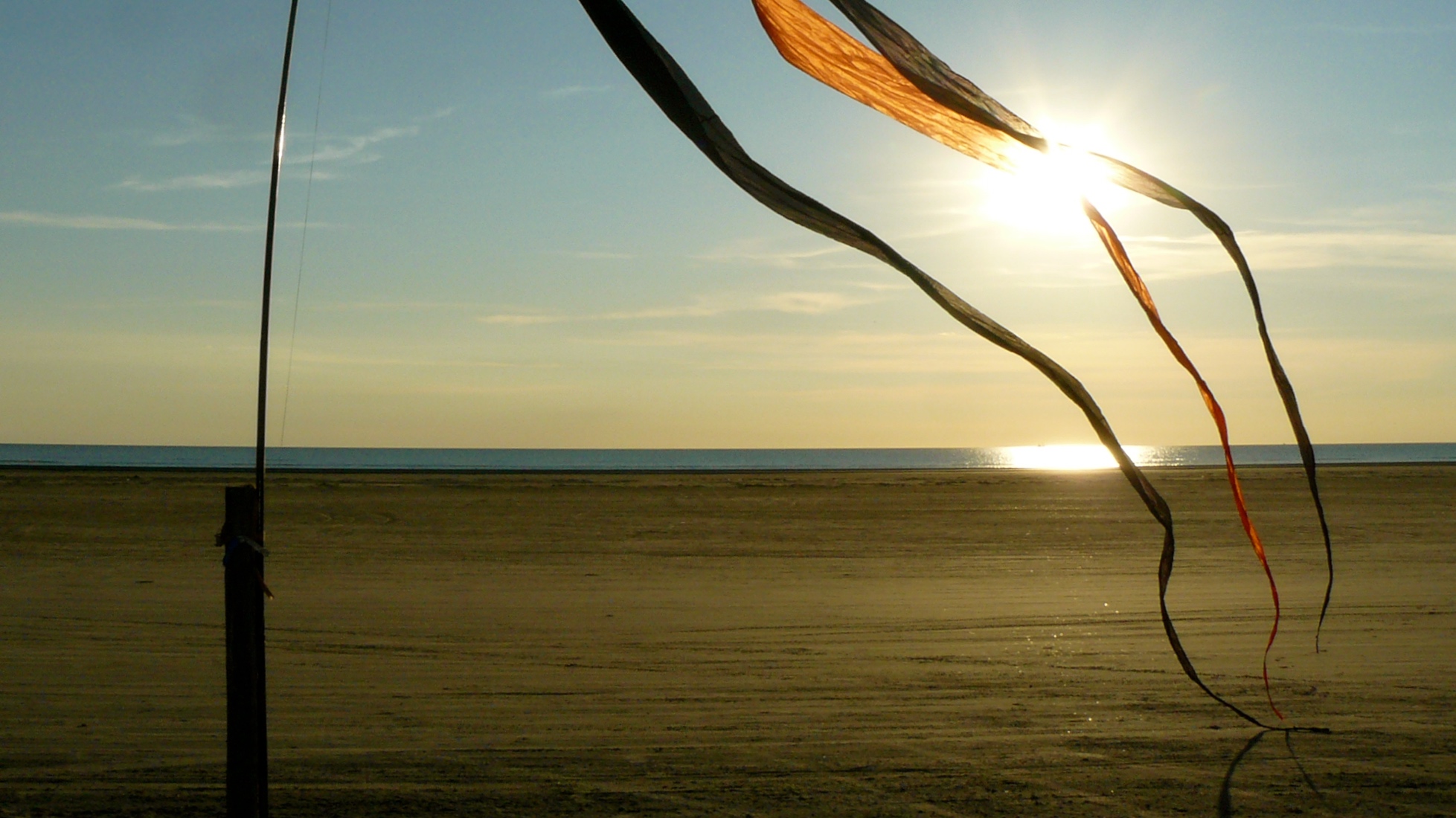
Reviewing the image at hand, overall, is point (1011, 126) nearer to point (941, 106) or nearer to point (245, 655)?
point (941, 106)

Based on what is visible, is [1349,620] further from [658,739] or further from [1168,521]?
[1168,521]

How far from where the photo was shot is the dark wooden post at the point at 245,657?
3.67 m

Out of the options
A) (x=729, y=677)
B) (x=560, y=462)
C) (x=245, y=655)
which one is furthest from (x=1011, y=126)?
(x=560, y=462)

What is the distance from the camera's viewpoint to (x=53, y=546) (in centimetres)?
→ 1584

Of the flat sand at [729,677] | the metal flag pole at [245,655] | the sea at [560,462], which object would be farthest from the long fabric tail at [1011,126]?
the sea at [560,462]

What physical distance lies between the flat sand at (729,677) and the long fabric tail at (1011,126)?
3648mm

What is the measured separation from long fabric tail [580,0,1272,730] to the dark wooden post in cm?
247

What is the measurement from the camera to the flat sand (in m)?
5.26

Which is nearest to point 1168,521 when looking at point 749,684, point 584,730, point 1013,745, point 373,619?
point 1013,745

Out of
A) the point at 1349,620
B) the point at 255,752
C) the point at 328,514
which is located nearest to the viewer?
the point at 255,752

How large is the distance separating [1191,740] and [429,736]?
4080mm

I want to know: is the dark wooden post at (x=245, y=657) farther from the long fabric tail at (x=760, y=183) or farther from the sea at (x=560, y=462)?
the sea at (x=560, y=462)

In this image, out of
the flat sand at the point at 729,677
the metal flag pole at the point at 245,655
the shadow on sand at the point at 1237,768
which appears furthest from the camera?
the flat sand at the point at 729,677

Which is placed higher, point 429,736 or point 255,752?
point 255,752
